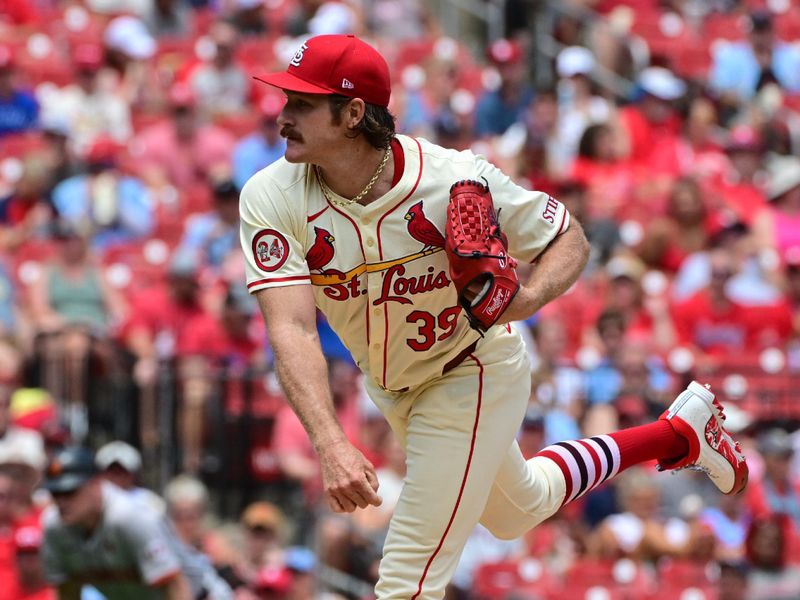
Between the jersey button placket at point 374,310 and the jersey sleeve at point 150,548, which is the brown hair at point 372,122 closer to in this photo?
the jersey button placket at point 374,310

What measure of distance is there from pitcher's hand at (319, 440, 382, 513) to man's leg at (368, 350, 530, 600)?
1.92ft

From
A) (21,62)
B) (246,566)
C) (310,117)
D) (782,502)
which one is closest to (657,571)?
(782,502)

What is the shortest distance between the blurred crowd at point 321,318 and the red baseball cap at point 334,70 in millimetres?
3075

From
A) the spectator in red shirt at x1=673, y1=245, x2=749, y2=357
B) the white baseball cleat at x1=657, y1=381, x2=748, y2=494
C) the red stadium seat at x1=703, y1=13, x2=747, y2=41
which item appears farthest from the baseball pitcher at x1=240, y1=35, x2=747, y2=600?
the red stadium seat at x1=703, y1=13, x2=747, y2=41

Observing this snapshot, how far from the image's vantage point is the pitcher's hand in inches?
189

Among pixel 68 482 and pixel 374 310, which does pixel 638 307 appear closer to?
pixel 68 482

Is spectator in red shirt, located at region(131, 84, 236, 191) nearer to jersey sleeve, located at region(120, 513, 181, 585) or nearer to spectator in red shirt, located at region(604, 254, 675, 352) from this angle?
spectator in red shirt, located at region(604, 254, 675, 352)

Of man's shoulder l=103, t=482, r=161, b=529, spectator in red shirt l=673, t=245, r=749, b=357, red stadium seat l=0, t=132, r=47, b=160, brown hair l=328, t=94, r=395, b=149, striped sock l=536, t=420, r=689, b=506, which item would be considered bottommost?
man's shoulder l=103, t=482, r=161, b=529

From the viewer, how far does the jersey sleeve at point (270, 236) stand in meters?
5.21

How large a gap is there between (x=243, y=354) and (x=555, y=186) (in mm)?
2931

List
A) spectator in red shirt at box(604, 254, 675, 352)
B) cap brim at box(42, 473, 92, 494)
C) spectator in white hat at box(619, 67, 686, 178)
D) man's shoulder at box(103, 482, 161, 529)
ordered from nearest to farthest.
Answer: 1. cap brim at box(42, 473, 92, 494)
2. man's shoulder at box(103, 482, 161, 529)
3. spectator in red shirt at box(604, 254, 675, 352)
4. spectator in white hat at box(619, 67, 686, 178)

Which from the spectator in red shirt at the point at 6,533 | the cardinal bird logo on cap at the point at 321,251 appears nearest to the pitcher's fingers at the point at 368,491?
the cardinal bird logo on cap at the point at 321,251

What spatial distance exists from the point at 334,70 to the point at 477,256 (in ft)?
2.58

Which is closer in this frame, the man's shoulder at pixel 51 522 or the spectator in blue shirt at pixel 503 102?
the man's shoulder at pixel 51 522
